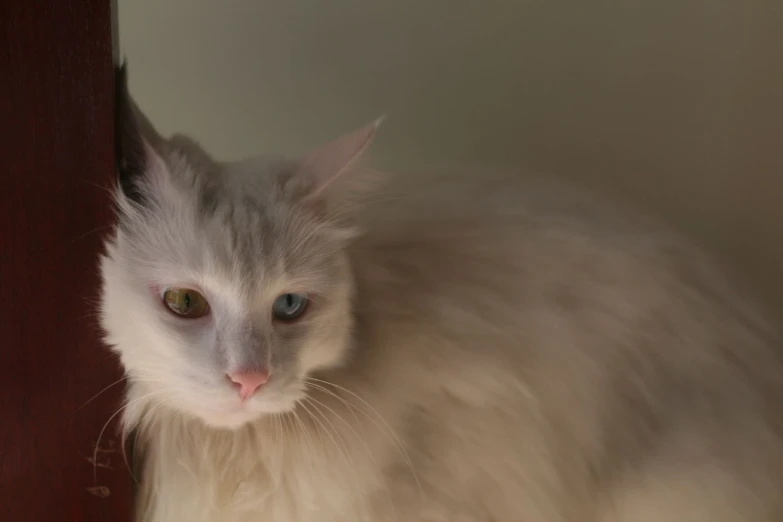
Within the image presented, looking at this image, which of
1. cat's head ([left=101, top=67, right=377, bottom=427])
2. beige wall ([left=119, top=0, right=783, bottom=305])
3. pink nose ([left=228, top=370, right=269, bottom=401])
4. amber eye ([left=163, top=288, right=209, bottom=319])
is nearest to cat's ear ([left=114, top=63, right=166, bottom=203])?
cat's head ([left=101, top=67, right=377, bottom=427])

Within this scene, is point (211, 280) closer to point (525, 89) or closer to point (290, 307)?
point (290, 307)

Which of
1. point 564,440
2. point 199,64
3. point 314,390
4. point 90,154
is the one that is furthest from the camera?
point 199,64

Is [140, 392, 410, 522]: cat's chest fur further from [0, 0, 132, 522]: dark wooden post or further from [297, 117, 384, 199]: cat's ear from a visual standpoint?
[297, 117, 384, 199]: cat's ear

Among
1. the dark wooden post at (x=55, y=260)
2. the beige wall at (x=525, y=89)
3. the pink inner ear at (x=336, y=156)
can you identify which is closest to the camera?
the dark wooden post at (x=55, y=260)

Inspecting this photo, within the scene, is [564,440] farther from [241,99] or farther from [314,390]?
[241,99]

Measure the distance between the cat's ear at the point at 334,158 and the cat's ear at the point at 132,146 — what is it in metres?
0.19

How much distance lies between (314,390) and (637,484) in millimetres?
524

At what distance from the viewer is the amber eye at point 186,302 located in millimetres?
853

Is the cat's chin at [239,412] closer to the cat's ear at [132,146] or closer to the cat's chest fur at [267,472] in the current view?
the cat's chest fur at [267,472]

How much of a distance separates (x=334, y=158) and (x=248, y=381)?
1.00 ft

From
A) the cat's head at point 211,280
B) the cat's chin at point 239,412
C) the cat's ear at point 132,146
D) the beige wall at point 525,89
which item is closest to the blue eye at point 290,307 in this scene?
the cat's head at point 211,280

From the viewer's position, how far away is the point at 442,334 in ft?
3.46

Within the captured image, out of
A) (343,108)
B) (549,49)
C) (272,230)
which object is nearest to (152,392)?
(272,230)

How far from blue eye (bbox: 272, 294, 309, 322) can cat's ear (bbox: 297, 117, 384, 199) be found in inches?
5.2
